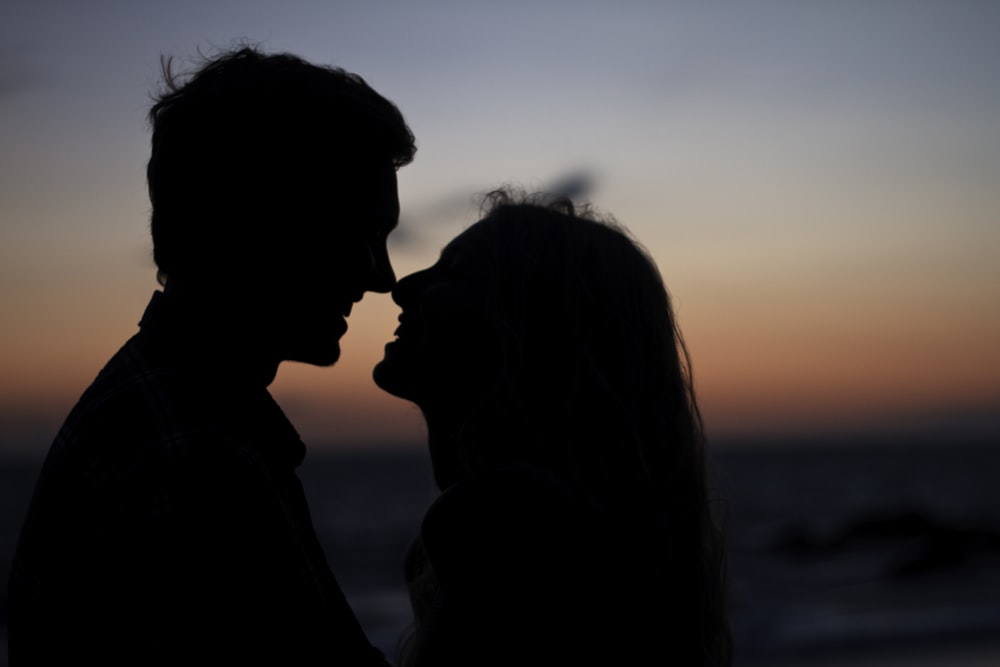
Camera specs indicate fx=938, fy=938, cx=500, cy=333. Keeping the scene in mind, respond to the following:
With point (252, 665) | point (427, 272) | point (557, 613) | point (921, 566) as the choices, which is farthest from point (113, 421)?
point (921, 566)

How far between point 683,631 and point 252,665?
3.87 feet

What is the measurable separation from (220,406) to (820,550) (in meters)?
23.1

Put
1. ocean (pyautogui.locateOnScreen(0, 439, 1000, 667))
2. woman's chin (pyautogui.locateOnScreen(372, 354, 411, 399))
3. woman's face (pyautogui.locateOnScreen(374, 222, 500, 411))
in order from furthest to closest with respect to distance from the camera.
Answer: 1. ocean (pyautogui.locateOnScreen(0, 439, 1000, 667))
2. woman's chin (pyautogui.locateOnScreen(372, 354, 411, 399))
3. woman's face (pyautogui.locateOnScreen(374, 222, 500, 411))

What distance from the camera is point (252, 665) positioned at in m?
1.55

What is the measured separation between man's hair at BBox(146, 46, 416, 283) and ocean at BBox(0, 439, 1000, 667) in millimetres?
1370

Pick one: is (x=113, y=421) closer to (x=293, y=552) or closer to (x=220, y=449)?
(x=220, y=449)

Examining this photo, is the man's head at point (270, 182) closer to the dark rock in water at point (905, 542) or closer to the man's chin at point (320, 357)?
the man's chin at point (320, 357)

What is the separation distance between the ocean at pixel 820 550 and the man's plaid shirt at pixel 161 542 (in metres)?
1.08

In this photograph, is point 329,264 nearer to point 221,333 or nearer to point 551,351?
point 221,333

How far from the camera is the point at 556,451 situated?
7.63 feet

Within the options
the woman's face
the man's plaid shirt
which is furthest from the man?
the woman's face

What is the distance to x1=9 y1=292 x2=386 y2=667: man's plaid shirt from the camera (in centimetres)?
150

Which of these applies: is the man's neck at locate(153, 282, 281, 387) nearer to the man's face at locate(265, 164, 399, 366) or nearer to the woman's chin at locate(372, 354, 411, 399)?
the man's face at locate(265, 164, 399, 366)

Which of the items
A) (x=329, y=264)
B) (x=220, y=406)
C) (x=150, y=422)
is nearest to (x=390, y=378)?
(x=329, y=264)
